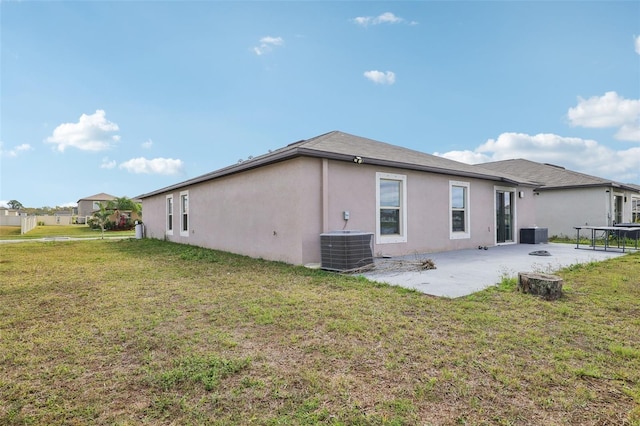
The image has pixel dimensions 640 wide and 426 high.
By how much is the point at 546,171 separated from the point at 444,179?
1208 centimetres

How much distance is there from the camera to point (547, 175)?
1777 cm

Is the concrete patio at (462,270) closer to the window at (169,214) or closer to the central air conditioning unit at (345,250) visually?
the central air conditioning unit at (345,250)

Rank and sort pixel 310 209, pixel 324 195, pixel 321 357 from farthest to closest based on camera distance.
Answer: pixel 324 195, pixel 310 209, pixel 321 357

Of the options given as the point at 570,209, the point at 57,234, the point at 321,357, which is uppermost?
the point at 570,209

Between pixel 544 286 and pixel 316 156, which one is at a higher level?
pixel 316 156

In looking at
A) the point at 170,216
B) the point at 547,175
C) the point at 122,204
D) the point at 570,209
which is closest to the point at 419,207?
the point at 570,209

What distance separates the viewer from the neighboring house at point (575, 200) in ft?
50.4

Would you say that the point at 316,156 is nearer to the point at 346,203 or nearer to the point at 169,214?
the point at 346,203

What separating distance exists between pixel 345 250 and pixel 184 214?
33.8 feet

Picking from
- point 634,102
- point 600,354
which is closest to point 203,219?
point 600,354

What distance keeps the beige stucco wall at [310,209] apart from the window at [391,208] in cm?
16

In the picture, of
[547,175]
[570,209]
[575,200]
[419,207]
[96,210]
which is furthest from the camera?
[96,210]

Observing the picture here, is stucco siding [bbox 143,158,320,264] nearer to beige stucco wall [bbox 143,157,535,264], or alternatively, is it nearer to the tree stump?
beige stucco wall [bbox 143,157,535,264]

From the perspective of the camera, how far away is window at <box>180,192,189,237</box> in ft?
46.5
